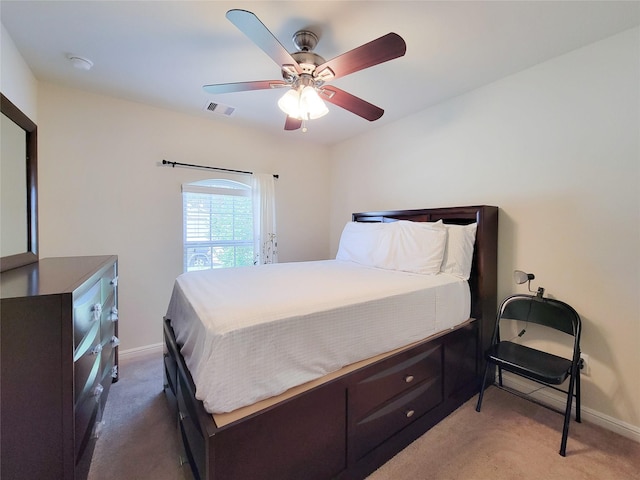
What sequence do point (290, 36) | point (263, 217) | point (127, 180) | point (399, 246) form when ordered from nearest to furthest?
1. point (290, 36)
2. point (399, 246)
3. point (127, 180)
4. point (263, 217)

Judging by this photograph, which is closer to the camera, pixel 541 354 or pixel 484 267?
pixel 541 354

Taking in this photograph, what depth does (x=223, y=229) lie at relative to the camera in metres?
3.24

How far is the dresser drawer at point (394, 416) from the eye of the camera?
4.43 feet

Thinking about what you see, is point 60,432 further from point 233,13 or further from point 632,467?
point 632,467

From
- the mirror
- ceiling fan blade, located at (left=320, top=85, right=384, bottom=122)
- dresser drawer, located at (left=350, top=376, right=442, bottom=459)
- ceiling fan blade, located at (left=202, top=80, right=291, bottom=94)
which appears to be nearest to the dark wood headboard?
dresser drawer, located at (left=350, top=376, right=442, bottom=459)

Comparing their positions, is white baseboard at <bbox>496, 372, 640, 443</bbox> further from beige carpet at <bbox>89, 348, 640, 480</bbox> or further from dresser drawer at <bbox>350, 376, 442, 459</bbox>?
dresser drawer at <bbox>350, 376, 442, 459</bbox>

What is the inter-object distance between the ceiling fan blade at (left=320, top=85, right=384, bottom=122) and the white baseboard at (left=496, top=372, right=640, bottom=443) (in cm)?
240

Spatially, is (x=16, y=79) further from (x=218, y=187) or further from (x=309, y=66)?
(x=309, y=66)

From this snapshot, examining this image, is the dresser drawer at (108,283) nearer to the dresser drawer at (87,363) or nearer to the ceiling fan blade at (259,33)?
the dresser drawer at (87,363)

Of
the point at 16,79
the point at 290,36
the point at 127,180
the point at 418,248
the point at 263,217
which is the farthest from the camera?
the point at 263,217

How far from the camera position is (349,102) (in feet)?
6.16

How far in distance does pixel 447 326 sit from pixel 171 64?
2.80m

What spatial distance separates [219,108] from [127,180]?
3.84 feet

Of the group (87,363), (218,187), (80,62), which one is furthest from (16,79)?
(87,363)
